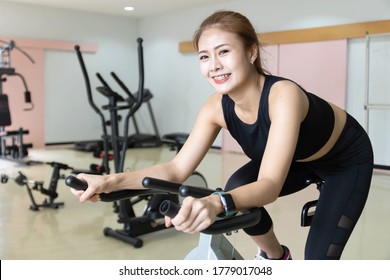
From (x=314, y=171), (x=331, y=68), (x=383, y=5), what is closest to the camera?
(x=314, y=171)

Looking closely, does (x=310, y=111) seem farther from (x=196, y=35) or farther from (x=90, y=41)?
(x=90, y=41)

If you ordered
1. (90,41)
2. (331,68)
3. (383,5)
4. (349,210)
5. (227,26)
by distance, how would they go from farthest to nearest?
(90,41) → (331,68) → (383,5) → (349,210) → (227,26)

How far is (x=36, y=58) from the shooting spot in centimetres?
838

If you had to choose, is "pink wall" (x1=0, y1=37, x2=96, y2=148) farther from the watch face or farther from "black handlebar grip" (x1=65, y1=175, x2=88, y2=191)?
the watch face

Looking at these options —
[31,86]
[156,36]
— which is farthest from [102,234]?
[156,36]

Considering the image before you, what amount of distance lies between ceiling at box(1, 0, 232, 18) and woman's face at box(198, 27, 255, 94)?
6.84 m

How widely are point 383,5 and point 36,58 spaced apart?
19.4 ft

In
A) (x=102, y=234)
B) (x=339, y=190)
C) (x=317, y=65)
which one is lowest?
(x=102, y=234)

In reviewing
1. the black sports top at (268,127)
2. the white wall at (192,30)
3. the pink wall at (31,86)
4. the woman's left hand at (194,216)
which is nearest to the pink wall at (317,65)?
the white wall at (192,30)

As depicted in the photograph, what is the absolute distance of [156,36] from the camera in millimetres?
9500

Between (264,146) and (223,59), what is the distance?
316 millimetres

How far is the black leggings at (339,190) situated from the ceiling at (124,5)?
669 centimetres

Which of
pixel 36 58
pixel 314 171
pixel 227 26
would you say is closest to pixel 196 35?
pixel 227 26

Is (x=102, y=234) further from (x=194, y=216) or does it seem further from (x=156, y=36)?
(x=156, y=36)
